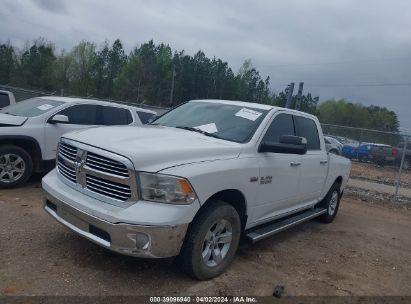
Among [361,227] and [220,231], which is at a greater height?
[220,231]

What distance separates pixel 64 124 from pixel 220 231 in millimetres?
4740

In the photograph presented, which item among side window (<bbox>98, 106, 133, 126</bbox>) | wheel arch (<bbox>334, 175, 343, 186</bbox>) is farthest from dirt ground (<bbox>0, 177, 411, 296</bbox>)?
side window (<bbox>98, 106, 133, 126</bbox>)

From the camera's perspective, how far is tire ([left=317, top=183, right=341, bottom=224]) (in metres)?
7.29

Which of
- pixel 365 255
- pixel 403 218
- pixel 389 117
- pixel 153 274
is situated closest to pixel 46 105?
pixel 153 274

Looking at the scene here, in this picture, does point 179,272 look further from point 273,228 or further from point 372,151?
point 372,151

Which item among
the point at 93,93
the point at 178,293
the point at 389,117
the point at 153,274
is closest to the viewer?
the point at 178,293

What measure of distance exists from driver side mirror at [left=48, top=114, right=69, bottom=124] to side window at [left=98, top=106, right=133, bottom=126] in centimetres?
103

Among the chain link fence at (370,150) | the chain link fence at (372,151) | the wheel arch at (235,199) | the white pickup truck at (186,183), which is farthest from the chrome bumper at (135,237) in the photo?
the chain link fence at (372,151)

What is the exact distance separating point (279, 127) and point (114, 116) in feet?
14.7

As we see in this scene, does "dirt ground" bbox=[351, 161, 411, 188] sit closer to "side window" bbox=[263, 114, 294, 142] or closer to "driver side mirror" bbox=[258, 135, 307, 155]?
"side window" bbox=[263, 114, 294, 142]

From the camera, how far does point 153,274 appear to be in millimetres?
4266

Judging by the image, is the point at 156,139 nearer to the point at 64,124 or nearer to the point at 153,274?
the point at 153,274

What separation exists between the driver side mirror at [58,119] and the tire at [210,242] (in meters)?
4.40

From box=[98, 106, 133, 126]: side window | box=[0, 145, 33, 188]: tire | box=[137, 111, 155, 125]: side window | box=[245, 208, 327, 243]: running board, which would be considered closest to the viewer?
box=[245, 208, 327, 243]: running board
